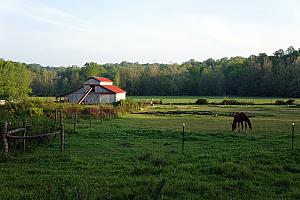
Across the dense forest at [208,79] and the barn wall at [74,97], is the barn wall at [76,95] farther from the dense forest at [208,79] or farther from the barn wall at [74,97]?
the dense forest at [208,79]

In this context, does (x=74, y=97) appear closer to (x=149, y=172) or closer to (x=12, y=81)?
(x=12, y=81)

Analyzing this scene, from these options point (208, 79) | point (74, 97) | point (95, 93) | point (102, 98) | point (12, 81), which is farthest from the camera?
point (208, 79)

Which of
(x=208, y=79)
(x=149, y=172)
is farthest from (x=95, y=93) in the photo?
(x=149, y=172)

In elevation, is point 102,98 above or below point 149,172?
above

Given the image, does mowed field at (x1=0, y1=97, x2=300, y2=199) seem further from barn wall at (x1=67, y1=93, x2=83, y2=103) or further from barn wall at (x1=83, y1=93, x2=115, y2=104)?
barn wall at (x1=67, y1=93, x2=83, y2=103)

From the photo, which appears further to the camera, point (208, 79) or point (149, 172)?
point (208, 79)

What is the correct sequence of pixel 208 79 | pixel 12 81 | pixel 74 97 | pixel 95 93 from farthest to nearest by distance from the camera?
pixel 208 79 → pixel 12 81 → pixel 74 97 → pixel 95 93

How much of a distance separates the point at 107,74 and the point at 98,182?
463 feet

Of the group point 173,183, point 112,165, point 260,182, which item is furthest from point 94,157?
point 260,182

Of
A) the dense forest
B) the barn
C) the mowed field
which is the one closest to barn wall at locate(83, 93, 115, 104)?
the barn

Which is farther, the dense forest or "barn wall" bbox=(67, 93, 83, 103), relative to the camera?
the dense forest

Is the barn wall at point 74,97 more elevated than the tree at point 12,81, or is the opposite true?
the tree at point 12,81

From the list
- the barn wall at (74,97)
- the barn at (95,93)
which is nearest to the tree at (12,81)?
the barn wall at (74,97)

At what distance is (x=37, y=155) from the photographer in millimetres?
16359
